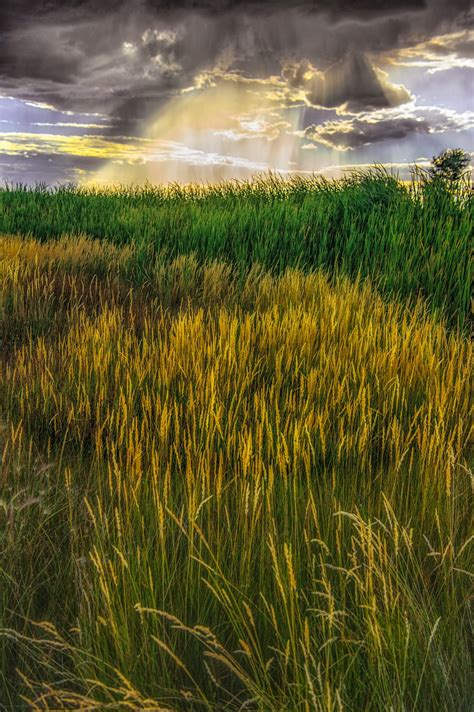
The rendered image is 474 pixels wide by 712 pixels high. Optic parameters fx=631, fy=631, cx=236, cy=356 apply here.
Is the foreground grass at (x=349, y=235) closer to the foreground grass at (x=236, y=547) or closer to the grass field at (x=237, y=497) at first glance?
the grass field at (x=237, y=497)

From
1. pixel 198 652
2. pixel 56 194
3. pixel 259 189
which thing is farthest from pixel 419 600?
pixel 56 194

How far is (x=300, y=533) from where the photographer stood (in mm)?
2000

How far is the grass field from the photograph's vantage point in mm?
1506

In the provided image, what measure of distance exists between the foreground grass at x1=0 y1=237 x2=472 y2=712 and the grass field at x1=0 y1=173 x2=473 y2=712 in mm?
12

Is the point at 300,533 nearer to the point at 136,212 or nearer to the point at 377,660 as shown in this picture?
the point at 377,660

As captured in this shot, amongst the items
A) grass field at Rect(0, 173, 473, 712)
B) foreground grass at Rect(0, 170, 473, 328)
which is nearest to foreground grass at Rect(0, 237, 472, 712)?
grass field at Rect(0, 173, 473, 712)

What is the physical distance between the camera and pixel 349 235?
8.19 metres

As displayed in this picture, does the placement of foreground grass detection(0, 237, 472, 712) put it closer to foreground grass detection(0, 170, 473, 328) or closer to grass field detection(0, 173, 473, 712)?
grass field detection(0, 173, 473, 712)

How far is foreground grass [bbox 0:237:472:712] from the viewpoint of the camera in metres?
1.48

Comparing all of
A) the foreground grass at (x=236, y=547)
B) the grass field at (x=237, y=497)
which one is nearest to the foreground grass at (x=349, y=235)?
the grass field at (x=237, y=497)

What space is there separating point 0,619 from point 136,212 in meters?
10.2

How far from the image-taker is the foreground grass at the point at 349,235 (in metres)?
6.32

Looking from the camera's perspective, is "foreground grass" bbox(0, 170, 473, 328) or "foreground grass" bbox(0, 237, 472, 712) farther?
"foreground grass" bbox(0, 170, 473, 328)

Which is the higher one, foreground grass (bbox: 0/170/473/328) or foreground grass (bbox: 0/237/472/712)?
foreground grass (bbox: 0/170/473/328)
